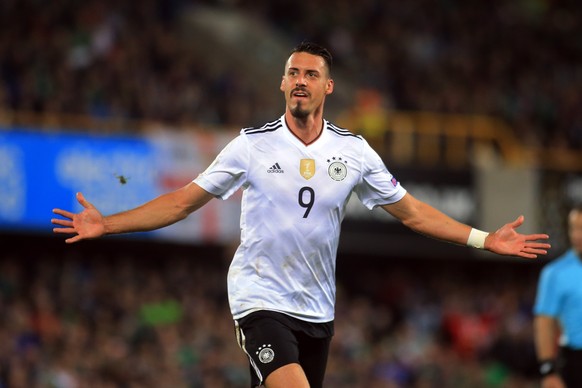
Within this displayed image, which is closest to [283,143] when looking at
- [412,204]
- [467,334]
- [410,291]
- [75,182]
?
[412,204]

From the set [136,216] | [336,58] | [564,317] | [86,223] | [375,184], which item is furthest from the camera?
[336,58]

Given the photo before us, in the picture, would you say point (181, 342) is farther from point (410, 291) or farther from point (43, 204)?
point (410, 291)

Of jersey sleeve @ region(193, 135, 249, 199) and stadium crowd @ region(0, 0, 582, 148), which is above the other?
stadium crowd @ region(0, 0, 582, 148)

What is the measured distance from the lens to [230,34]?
25.3m

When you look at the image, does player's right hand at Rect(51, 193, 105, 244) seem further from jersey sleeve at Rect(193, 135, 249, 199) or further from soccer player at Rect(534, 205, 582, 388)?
soccer player at Rect(534, 205, 582, 388)

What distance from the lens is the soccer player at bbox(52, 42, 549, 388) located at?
7.29 metres

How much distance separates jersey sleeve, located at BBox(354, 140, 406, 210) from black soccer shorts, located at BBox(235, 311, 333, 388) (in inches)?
32.7

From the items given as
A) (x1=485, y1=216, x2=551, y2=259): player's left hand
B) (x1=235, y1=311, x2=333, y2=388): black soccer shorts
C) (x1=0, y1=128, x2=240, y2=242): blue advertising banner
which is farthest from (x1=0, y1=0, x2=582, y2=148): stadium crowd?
(x1=485, y1=216, x2=551, y2=259): player's left hand

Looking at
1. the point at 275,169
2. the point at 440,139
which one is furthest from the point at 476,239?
the point at 440,139

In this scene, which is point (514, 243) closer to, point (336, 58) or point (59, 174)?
point (59, 174)

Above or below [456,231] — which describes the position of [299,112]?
above

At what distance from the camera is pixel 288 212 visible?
734 centimetres

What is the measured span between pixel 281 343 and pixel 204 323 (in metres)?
10.4

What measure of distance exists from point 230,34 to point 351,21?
263 cm
